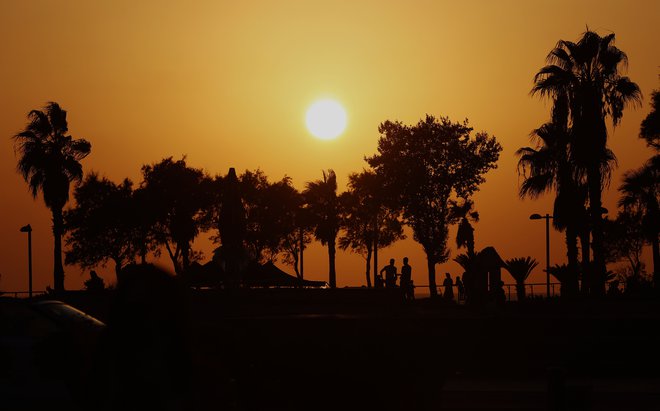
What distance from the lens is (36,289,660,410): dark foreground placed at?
6.58 metres

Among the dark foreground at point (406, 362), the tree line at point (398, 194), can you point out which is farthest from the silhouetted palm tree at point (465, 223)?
the dark foreground at point (406, 362)

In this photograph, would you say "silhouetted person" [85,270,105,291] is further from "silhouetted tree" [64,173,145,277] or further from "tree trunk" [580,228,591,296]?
"silhouetted tree" [64,173,145,277]

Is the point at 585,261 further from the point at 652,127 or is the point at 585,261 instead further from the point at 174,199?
the point at 174,199

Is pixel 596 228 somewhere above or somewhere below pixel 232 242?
above

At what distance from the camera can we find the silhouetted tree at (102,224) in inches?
3223

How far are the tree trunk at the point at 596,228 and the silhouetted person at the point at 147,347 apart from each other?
3481 centimetres

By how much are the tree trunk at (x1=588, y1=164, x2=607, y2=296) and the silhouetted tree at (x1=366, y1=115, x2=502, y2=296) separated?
24673 mm

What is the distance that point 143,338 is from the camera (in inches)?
205

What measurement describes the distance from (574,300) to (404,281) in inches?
312

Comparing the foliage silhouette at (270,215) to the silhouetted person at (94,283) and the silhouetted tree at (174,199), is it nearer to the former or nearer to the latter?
the silhouetted tree at (174,199)

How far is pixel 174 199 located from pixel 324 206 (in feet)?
55.7

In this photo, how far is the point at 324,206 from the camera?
9594 centimetres

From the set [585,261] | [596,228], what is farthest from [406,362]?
[585,261]

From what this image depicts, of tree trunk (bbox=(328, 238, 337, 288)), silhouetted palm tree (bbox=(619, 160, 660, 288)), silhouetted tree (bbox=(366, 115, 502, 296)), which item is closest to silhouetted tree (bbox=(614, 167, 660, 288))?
silhouetted palm tree (bbox=(619, 160, 660, 288))
